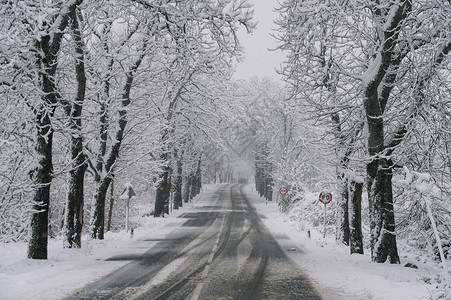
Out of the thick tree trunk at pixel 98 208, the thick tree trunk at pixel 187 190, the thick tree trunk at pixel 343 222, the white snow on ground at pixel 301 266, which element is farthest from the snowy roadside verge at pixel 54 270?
the thick tree trunk at pixel 187 190

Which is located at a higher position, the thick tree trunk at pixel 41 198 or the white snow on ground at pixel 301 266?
the thick tree trunk at pixel 41 198

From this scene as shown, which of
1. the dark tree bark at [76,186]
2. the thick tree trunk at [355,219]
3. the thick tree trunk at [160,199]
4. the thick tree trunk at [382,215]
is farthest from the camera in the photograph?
the thick tree trunk at [160,199]

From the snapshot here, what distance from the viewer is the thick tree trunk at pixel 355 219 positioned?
14.0 m

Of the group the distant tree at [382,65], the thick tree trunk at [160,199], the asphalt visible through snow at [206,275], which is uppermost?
the distant tree at [382,65]

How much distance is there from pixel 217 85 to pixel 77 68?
21967 millimetres

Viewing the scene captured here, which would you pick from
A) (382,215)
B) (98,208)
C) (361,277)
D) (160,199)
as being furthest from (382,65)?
(160,199)

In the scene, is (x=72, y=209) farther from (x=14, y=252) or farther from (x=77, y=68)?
(x=77, y=68)

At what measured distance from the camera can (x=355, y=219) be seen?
46.7ft

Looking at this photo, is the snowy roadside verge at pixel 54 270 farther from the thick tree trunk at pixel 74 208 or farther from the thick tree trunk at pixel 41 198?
the thick tree trunk at pixel 74 208

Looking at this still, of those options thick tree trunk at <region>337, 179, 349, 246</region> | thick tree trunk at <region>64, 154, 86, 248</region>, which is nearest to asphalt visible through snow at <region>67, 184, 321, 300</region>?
thick tree trunk at <region>64, 154, 86, 248</region>

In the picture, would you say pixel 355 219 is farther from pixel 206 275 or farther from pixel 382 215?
pixel 206 275

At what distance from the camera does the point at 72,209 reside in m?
12.7

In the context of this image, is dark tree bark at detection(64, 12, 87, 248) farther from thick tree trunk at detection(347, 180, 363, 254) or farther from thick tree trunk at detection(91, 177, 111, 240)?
thick tree trunk at detection(347, 180, 363, 254)

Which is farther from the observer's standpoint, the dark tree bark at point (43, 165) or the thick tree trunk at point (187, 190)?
the thick tree trunk at point (187, 190)
